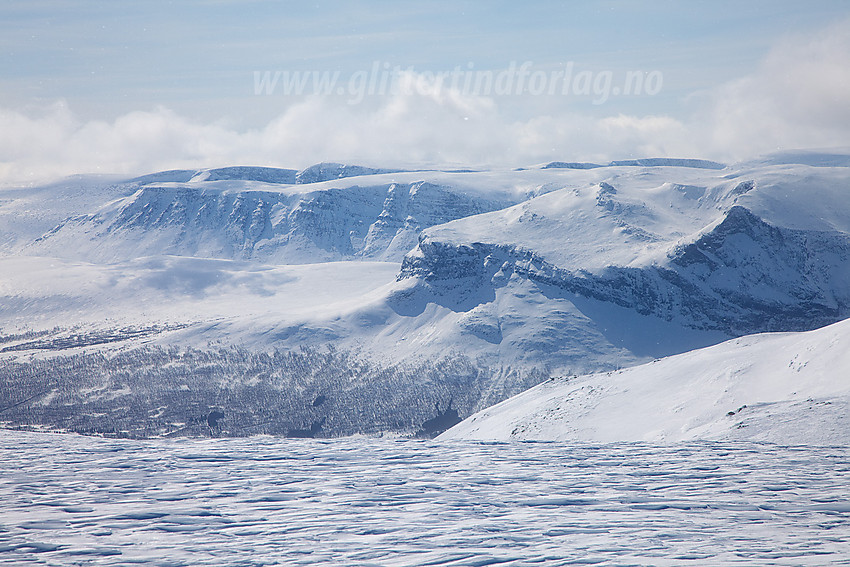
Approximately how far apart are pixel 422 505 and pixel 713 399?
41671 mm

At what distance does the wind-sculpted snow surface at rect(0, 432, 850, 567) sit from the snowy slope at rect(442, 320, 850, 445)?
10083 millimetres

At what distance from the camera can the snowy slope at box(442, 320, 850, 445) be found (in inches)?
1382

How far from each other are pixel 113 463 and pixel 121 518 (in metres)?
6.98

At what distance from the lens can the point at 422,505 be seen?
61.9 feet

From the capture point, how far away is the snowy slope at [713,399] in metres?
35.1

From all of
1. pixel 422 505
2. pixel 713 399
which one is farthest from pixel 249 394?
pixel 422 505

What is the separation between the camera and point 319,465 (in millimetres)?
24250

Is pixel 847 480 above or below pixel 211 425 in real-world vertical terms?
above

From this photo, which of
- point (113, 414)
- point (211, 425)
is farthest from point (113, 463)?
point (113, 414)

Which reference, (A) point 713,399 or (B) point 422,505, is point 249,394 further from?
(B) point 422,505

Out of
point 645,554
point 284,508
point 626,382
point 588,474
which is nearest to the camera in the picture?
point 645,554

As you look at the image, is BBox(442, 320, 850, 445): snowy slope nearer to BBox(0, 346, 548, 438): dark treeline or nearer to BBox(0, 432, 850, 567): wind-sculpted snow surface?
BBox(0, 432, 850, 567): wind-sculpted snow surface

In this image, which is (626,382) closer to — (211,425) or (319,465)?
(319,465)

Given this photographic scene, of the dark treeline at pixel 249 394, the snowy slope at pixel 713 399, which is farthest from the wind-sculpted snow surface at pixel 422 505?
the dark treeline at pixel 249 394
